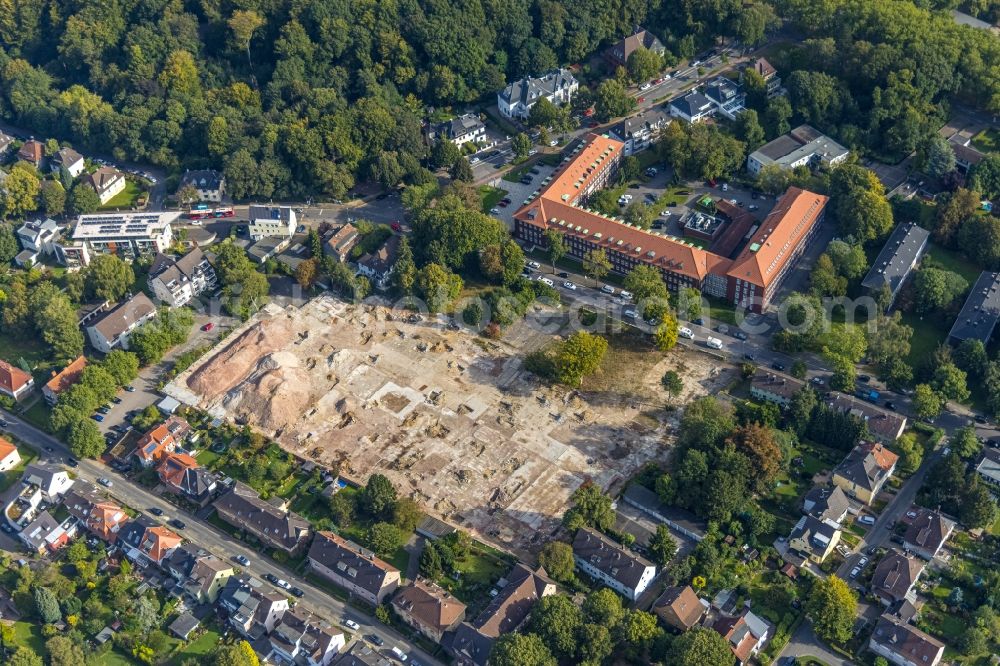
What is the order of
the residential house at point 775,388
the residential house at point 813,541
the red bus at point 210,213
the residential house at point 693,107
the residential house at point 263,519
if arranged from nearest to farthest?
the residential house at point 813,541, the residential house at point 263,519, the residential house at point 775,388, the red bus at point 210,213, the residential house at point 693,107

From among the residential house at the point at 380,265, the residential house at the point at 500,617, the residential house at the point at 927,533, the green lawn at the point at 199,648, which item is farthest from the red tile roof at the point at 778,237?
the green lawn at the point at 199,648

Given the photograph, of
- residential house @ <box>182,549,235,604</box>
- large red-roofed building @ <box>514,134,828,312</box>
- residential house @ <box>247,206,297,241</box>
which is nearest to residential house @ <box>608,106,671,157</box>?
large red-roofed building @ <box>514,134,828,312</box>

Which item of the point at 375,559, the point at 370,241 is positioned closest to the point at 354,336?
the point at 370,241

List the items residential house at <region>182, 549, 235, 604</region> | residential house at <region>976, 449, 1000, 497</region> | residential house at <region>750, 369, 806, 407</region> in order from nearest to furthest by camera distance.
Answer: residential house at <region>182, 549, 235, 604</region>
residential house at <region>976, 449, 1000, 497</region>
residential house at <region>750, 369, 806, 407</region>

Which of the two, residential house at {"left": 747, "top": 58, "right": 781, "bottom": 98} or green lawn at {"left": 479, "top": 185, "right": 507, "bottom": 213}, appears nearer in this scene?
green lawn at {"left": 479, "top": 185, "right": 507, "bottom": 213}

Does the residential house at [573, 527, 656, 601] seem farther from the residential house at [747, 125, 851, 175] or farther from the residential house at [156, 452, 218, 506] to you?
the residential house at [747, 125, 851, 175]

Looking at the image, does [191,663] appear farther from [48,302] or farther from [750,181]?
[750,181]

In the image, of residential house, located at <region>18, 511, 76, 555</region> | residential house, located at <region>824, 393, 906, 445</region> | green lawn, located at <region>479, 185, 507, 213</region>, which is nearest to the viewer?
residential house, located at <region>18, 511, 76, 555</region>

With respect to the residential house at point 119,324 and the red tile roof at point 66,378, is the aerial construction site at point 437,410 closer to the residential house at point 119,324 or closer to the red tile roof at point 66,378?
the residential house at point 119,324
